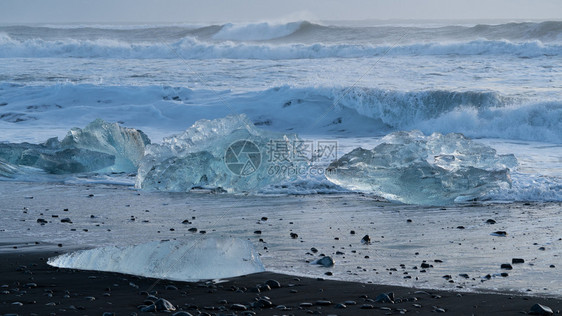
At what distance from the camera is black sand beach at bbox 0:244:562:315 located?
3404 millimetres

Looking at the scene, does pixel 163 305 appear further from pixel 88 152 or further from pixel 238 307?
pixel 88 152

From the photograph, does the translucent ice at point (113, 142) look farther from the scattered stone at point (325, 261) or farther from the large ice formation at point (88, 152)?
the scattered stone at point (325, 261)

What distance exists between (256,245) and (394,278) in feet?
4.08

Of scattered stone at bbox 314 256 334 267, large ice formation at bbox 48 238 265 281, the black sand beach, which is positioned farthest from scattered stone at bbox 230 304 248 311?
scattered stone at bbox 314 256 334 267

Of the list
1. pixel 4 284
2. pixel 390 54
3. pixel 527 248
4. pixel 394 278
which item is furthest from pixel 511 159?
pixel 390 54

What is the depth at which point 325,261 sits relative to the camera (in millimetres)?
4406

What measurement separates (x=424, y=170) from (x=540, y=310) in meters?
3.82

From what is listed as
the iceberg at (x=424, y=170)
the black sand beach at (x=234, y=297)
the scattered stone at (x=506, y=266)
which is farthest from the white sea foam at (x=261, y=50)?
the black sand beach at (x=234, y=297)

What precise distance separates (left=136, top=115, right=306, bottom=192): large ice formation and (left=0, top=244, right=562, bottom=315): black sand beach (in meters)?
3.29

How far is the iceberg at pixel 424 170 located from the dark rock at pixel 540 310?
10.8ft

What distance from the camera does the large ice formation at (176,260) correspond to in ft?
13.5

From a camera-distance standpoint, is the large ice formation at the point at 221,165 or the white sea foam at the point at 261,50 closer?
the large ice formation at the point at 221,165

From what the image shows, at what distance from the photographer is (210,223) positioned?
5719mm

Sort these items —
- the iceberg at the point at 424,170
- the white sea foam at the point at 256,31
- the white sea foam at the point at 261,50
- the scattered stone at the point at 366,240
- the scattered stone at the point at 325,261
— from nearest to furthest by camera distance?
1. the scattered stone at the point at 325,261
2. the scattered stone at the point at 366,240
3. the iceberg at the point at 424,170
4. the white sea foam at the point at 261,50
5. the white sea foam at the point at 256,31
